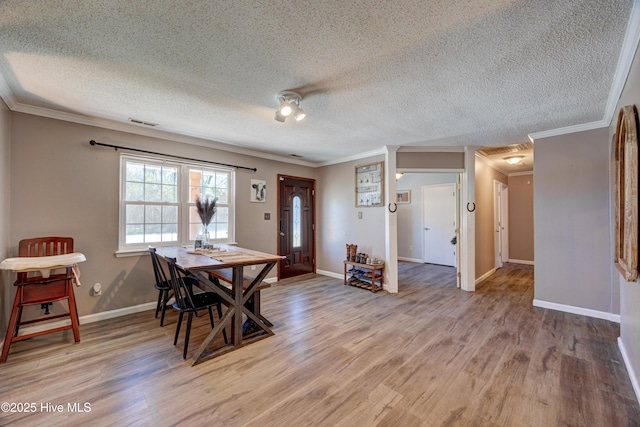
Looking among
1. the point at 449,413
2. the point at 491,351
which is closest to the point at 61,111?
the point at 449,413

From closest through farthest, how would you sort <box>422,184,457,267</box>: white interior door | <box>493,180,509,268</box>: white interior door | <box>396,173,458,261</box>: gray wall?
<box>493,180,509,268</box>: white interior door < <box>422,184,457,267</box>: white interior door < <box>396,173,458,261</box>: gray wall

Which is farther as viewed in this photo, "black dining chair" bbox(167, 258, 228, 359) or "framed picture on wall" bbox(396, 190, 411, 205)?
"framed picture on wall" bbox(396, 190, 411, 205)

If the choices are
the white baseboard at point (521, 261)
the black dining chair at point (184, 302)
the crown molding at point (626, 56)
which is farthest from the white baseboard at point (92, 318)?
the white baseboard at point (521, 261)

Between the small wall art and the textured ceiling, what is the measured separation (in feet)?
5.11

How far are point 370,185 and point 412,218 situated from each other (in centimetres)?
287

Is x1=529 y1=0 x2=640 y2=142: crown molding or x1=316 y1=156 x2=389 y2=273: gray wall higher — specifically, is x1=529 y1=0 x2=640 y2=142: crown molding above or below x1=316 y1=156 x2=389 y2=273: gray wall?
above

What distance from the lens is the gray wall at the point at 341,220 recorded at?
4.54 metres

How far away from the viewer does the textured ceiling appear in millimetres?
1438

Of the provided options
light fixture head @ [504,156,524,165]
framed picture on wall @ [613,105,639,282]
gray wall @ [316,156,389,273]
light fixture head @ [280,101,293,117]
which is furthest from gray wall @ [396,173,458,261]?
light fixture head @ [280,101,293,117]

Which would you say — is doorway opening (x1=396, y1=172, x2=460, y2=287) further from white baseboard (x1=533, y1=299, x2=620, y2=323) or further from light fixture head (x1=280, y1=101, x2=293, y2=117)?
light fixture head (x1=280, y1=101, x2=293, y2=117)

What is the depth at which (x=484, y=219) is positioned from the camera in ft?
16.0

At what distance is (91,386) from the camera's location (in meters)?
1.87

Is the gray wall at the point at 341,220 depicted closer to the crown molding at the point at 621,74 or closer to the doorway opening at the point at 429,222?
the doorway opening at the point at 429,222

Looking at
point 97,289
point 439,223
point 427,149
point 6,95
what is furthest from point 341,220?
point 6,95
